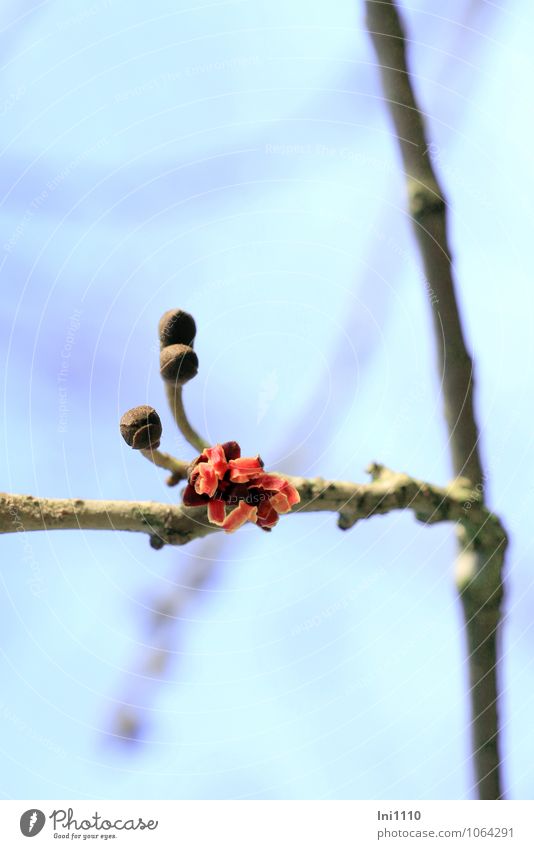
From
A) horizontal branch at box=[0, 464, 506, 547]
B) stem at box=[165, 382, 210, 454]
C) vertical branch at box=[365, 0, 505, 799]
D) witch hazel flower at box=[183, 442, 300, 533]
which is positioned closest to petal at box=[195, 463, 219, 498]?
witch hazel flower at box=[183, 442, 300, 533]

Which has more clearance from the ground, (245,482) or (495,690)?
(245,482)

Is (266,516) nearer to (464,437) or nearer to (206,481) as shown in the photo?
(206,481)

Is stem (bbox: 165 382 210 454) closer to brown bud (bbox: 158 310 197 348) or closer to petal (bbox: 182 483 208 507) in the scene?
brown bud (bbox: 158 310 197 348)

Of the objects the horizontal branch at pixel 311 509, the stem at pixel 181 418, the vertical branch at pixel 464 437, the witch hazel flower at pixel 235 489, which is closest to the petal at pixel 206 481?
the witch hazel flower at pixel 235 489

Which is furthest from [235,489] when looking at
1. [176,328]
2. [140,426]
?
[176,328]

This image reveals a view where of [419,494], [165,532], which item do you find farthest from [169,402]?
[419,494]

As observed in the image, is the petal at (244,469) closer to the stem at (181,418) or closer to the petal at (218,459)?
the petal at (218,459)
